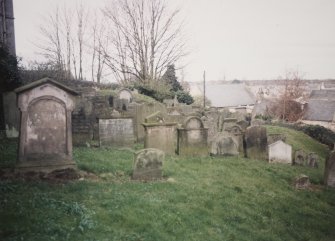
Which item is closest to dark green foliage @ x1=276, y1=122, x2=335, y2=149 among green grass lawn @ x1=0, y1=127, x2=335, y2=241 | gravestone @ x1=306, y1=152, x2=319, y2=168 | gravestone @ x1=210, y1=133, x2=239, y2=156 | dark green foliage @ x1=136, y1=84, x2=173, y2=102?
gravestone @ x1=306, y1=152, x2=319, y2=168

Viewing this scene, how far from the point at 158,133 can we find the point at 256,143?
183 inches

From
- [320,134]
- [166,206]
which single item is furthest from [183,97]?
[166,206]

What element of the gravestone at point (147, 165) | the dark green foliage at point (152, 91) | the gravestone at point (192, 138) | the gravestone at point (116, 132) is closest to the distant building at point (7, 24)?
the dark green foliage at point (152, 91)

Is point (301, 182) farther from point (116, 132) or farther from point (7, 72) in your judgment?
point (7, 72)

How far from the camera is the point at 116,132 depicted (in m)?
11.7

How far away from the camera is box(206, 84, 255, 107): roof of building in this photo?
54938mm

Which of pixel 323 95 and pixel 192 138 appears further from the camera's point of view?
pixel 323 95

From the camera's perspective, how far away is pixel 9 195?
5801 millimetres

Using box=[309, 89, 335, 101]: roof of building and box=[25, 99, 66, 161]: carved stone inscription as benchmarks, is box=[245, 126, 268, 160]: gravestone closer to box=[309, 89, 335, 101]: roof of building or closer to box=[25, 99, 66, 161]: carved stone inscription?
box=[25, 99, 66, 161]: carved stone inscription

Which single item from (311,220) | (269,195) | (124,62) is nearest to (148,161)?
(269,195)

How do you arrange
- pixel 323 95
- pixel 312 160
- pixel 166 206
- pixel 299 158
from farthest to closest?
pixel 323 95 < pixel 312 160 < pixel 299 158 < pixel 166 206

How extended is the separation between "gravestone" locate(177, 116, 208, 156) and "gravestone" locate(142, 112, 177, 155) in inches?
16.2

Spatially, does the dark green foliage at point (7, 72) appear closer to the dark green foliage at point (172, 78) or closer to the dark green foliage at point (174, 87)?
the dark green foliage at point (174, 87)

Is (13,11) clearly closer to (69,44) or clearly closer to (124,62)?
(124,62)
